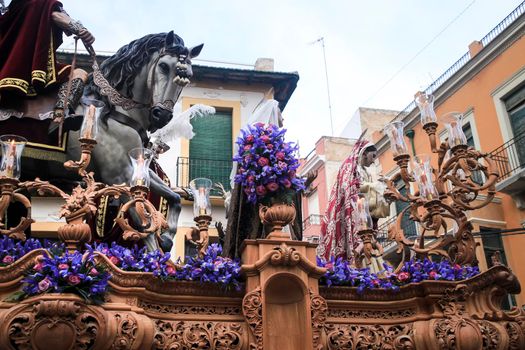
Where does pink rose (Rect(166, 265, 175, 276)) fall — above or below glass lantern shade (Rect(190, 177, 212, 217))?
below

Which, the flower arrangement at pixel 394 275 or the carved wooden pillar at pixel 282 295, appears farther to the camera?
the flower arrangement at pixel 394 275

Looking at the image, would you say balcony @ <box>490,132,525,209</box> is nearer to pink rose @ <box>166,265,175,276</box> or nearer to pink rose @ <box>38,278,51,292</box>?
pink rose @ <box>166,265,175,276</box>

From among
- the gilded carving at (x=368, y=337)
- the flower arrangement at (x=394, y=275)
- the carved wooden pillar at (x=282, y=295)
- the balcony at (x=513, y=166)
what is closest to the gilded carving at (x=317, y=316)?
the carved wooden pillar at (x=282, y=295)

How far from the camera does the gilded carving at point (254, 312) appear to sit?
190 inches

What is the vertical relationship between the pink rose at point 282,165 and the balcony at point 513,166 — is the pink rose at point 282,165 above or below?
below

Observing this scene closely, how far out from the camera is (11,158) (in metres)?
5.15

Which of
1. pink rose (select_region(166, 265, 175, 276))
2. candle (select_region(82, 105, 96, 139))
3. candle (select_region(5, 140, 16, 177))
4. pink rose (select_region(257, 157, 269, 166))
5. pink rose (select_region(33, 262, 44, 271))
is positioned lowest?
pink rose (select_region(33, 262, 44, 271))

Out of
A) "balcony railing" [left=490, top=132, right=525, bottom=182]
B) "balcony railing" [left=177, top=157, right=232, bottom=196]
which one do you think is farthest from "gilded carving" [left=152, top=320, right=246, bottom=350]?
"balcony railing" [left=490, top=132, right=525, bottom=182]

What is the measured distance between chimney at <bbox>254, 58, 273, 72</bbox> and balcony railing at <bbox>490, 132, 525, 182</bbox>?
7.03 meters

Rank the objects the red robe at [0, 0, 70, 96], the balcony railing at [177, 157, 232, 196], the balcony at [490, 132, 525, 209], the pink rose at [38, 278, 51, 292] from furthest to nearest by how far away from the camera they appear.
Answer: the balcony railing at [177, 157, 232, 196] < the balcony at [490, 132, 525, 209] < the red robe at [0, 0, 70, 96] < the pink rose at [38, 278, 51, 292]

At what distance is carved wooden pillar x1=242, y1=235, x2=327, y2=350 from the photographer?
4867 millimetres

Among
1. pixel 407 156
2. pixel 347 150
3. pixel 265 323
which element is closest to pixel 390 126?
pixel 407 156

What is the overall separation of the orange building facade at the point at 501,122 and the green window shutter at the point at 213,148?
253 inches

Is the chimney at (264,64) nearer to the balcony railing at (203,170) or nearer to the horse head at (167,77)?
the balcony railing at (203,170)
